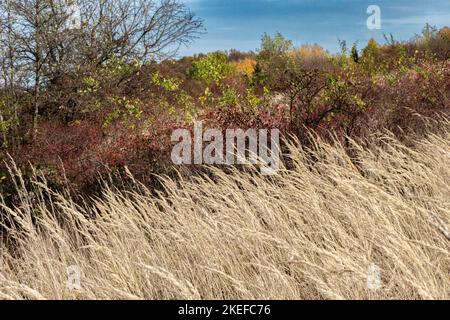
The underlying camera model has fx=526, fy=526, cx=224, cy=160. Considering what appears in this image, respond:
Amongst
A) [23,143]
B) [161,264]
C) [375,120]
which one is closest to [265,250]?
[161,264]

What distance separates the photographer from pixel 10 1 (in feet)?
35.7

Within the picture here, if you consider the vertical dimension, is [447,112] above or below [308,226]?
above

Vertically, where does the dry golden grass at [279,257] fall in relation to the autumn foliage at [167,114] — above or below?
below

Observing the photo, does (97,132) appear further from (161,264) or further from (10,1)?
(161,264)

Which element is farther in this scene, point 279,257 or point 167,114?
point 167,114

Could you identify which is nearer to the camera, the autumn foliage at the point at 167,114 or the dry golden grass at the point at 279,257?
the dry golden grass at the point at 279,257

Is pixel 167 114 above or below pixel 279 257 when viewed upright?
above

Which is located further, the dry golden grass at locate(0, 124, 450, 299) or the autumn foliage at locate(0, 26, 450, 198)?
the autumn foliage at locate(0, 26, 450, 198)

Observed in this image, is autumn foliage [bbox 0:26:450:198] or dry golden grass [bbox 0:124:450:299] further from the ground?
autumn foliage [bbox 0:26:450:198]
